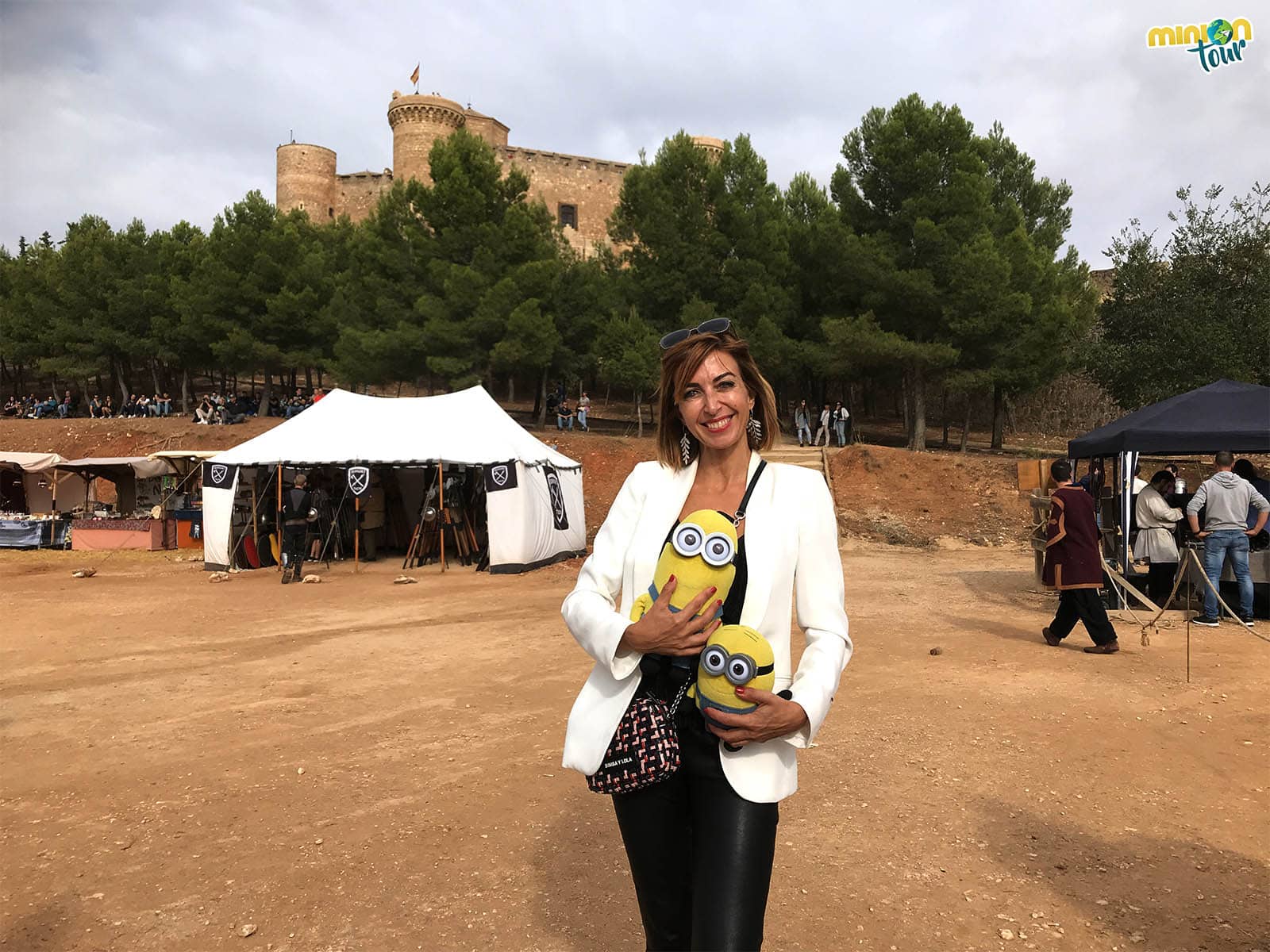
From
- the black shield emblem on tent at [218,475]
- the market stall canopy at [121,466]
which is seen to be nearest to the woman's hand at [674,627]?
the black shield emblem on tent at [218,475]

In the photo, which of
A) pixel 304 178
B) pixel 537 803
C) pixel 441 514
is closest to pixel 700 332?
pixel 537 803

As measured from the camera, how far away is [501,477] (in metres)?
12.7

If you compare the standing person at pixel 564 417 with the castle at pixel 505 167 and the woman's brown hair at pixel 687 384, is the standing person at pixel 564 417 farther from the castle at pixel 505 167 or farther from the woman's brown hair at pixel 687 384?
the woman's brown hair at pixel 687 384

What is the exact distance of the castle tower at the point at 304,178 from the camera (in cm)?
4684

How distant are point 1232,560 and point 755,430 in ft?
27.3

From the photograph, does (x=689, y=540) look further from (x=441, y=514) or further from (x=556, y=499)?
(x=556, y=499)

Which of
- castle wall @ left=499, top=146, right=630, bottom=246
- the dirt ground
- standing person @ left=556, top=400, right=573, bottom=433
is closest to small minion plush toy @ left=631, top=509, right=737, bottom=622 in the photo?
the dirt ground

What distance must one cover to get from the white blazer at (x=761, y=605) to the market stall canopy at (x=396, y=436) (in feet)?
Answer: 37.0

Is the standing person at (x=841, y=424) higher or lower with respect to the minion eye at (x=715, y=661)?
higher

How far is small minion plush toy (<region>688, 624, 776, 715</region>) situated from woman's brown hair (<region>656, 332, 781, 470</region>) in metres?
0.44

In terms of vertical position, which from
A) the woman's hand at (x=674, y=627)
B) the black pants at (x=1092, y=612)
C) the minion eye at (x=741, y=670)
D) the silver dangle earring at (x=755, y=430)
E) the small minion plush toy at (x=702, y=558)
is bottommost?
the black pants at (x=1092, y=612)

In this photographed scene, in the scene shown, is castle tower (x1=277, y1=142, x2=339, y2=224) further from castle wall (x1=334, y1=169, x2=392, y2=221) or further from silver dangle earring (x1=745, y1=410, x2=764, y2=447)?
silver dangle earring (x1=745, y1=410, x2=764, y2=447)

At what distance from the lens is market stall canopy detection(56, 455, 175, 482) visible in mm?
17203

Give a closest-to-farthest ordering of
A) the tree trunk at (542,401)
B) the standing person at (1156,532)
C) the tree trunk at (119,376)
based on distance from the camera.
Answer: the standing person at (1156,532), the tree trunk at (542,401), the tree trunk at (119,376)
